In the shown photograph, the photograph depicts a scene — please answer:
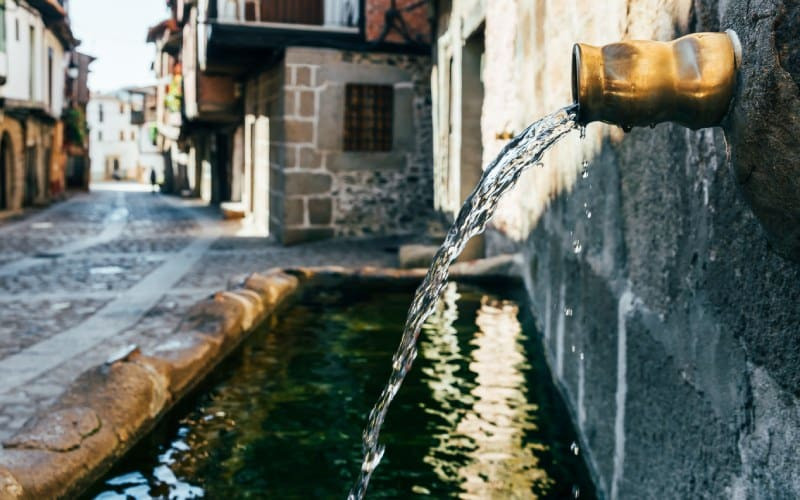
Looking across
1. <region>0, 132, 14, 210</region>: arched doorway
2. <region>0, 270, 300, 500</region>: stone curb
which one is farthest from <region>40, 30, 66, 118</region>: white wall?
<region>0, 270, 300, 500</region>: stone curb

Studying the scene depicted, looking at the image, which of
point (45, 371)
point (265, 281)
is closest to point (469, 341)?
point (265, 281)

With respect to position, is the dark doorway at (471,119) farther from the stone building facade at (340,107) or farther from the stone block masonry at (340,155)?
the stone block masonry at (340,155)

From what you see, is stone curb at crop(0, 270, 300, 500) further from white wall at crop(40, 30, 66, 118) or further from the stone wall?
white wall at crop(40, 30, 66, 118)

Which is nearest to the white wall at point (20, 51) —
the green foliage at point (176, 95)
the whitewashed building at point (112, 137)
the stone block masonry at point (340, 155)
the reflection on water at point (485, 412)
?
the green foliage at point (176, 95)

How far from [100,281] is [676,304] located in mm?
7487

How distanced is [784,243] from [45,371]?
14.3 ft

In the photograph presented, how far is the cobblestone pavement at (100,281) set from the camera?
4.84 meters

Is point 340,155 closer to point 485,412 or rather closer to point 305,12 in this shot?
point 305,12

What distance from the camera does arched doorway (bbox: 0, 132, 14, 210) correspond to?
2161 cm

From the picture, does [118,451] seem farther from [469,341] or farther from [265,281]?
[265,281]

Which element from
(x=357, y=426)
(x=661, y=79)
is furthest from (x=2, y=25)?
(x=661, y=79)

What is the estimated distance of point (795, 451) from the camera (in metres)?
1.16

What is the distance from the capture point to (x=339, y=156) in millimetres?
12891

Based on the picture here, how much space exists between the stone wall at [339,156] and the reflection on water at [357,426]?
7.30 metres
